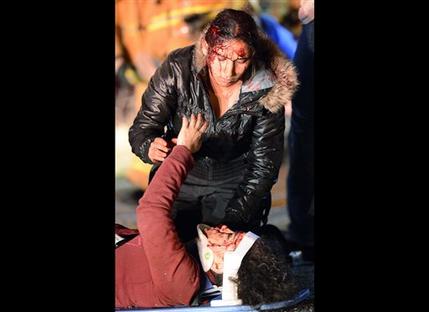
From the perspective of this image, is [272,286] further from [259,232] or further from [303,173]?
[303,173]

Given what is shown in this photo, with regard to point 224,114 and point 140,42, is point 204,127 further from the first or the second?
point 140,42

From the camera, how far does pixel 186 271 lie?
3.48 metres

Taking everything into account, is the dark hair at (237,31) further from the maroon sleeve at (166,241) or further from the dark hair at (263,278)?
the dark hair at (263,278)

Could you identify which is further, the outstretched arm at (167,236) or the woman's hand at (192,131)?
the woman's hand at (192,131)

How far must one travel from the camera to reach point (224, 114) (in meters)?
3.59

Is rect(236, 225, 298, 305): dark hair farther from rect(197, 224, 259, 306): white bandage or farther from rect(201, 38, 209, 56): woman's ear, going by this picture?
rect(201, 38, 209, 56): woman's ear

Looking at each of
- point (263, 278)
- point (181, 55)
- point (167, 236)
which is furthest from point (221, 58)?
point (263, 278)

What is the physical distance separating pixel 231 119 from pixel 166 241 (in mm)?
547

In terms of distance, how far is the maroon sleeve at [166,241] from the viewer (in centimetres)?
347

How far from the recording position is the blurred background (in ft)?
11.7

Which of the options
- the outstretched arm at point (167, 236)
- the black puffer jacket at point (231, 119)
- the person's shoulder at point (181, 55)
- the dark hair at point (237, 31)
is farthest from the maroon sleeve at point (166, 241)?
the dark hair at point (237, 31)

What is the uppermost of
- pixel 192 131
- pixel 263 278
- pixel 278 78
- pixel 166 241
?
pixel 278 78

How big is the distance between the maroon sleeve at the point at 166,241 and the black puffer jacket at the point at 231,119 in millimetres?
112

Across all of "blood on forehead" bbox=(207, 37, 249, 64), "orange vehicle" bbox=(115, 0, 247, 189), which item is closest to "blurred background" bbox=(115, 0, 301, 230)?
"orange vehicle" bbox=(115, 0, 247, 189)
